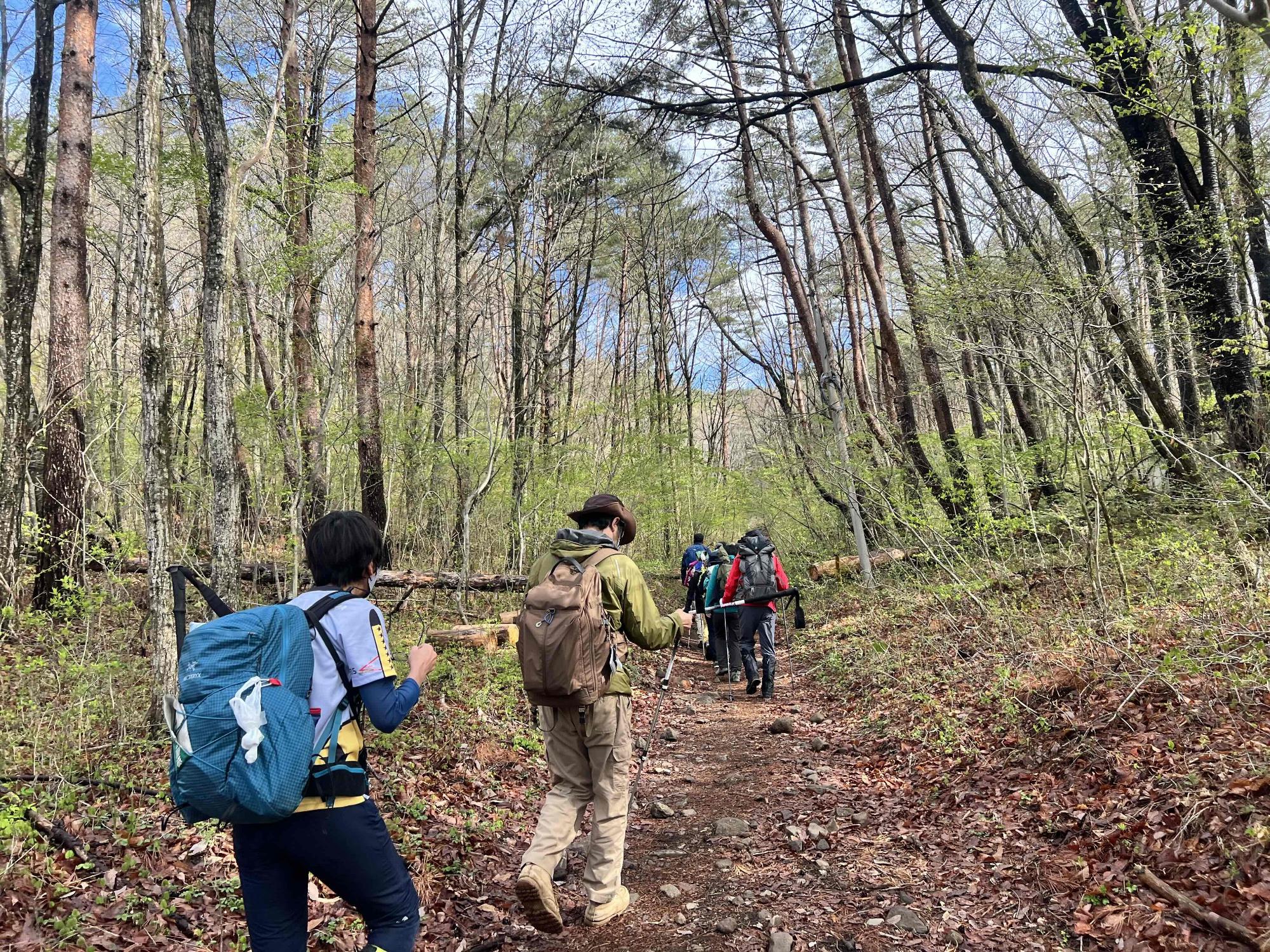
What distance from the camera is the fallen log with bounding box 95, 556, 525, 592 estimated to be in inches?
315

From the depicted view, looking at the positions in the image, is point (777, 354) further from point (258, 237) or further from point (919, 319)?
point (258, 237)

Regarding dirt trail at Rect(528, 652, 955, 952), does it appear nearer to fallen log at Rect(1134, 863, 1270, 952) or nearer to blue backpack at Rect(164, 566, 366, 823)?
fallen log at Rect(1134, 863, 1270, 952)

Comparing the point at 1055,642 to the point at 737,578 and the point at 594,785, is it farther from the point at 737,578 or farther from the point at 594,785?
the point at 594,785

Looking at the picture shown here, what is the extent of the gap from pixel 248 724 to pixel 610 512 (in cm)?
228

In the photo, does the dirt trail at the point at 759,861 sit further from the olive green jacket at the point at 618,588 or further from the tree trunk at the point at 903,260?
the tree trunk at the point at 903,260

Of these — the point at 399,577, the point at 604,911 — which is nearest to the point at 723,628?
the point at 399,577

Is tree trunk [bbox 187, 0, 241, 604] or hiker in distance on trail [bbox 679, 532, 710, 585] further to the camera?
hiker in distance on trail [bbox 679, 532, 710, 585]

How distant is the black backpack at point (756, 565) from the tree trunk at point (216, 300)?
5.71 metres

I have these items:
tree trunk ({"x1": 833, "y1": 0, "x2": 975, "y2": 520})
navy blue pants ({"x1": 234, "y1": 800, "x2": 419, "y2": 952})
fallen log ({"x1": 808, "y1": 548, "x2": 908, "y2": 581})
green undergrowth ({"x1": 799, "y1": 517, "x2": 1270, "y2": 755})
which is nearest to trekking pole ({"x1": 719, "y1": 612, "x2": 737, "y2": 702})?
green undergrowth ({"x1": 799, "y1": 517, "x2": 1270, "y2": 755})

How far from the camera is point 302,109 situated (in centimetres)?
1239

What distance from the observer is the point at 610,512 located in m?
3.96

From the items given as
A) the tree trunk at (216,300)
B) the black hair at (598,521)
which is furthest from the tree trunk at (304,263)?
the black hair at (598,521)

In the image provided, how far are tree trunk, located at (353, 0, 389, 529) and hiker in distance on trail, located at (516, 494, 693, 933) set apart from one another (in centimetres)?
585

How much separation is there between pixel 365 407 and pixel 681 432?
12.4 metres
